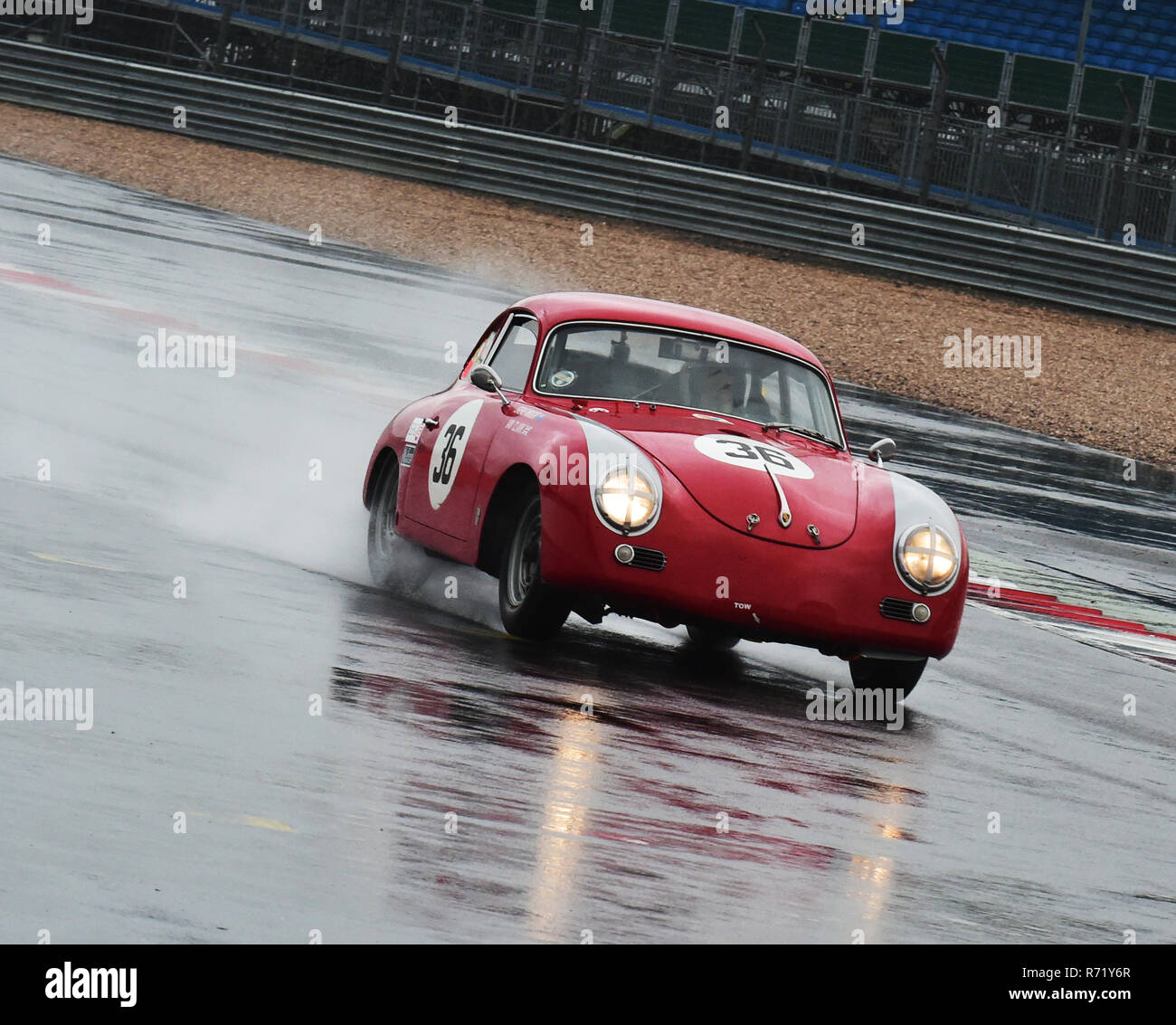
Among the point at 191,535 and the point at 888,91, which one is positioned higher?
the point at 888,91

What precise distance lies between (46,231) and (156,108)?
10.2m

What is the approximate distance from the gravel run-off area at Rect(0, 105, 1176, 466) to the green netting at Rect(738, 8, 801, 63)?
6.52m

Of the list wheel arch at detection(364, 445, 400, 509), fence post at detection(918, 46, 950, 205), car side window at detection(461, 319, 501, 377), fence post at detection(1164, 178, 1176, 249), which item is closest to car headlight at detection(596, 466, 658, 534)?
car side window at detection(461, 319, 501, 377)

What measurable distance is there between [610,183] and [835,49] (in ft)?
22.1

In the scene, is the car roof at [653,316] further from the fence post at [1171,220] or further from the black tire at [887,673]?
the fence post at [1171,220]

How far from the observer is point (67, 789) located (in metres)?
5.21

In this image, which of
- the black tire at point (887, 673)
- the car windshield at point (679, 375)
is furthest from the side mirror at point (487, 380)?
the black tire at point (887, 673)

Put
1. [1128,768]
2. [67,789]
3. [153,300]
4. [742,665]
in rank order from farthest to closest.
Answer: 1. [153,300]
2. [742,665]
3. [1128,768]
4. [67,789]

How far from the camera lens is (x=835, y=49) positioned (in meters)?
35.8

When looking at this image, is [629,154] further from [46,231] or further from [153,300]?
[153,300]

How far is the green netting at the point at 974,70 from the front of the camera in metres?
35.4

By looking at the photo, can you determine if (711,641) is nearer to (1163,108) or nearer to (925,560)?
(925,560)

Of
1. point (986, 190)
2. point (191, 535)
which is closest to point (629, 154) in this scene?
point (986, 190)

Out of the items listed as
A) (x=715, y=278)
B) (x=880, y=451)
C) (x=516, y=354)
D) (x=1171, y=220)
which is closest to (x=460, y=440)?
(x=516, y=354)
